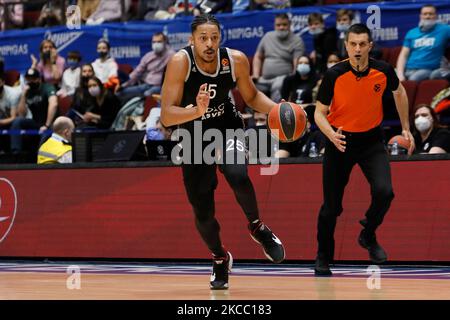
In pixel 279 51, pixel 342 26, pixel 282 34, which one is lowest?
pixel 279 51

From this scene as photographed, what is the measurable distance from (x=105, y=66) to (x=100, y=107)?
1.99 m

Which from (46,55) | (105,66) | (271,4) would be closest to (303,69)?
(271,4)

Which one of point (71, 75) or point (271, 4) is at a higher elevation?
point (271, 4)

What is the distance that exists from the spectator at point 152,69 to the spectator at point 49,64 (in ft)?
6.01

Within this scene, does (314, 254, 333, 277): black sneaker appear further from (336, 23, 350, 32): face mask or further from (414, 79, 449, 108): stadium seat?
(336, 23, 350, 32): face mask

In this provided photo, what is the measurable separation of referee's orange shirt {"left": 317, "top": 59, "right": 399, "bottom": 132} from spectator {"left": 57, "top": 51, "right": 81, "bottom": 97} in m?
10.7

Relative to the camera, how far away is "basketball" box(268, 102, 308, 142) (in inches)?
397

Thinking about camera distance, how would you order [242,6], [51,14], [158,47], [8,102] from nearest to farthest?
[158,47]
[8,102]
[242,6]
[51,14]

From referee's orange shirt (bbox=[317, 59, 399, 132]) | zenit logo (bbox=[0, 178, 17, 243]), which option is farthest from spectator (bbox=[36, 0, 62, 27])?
referee's orange shirt (bbox=[317, 59, 399, 132])

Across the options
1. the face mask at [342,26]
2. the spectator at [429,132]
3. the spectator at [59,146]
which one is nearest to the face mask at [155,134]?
the spectator at [59,146]

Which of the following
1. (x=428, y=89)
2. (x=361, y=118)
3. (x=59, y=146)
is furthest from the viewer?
(x=59, y=146)

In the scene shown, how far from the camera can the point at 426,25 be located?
17562mm

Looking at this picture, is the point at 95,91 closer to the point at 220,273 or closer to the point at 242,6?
the point at 242,6

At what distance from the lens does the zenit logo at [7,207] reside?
52.7 feet
